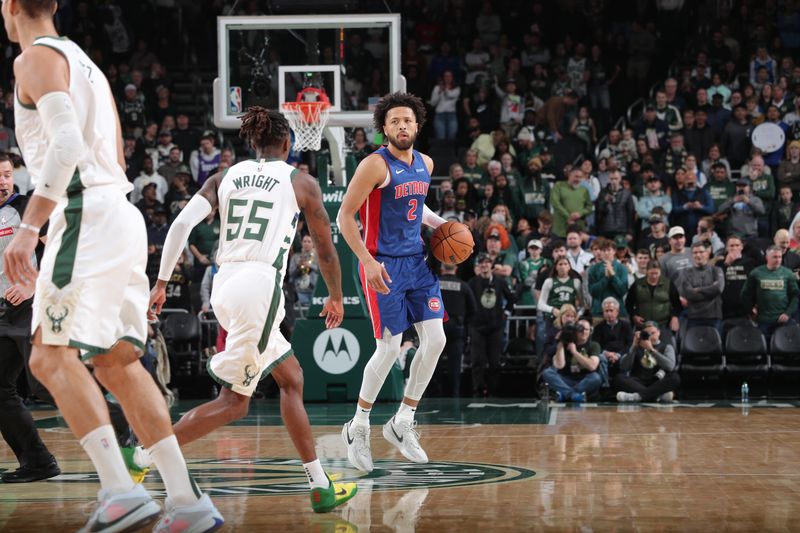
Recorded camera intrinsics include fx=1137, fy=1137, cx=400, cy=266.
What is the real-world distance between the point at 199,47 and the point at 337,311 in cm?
1700

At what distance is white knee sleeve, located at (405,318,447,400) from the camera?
23.7 feet

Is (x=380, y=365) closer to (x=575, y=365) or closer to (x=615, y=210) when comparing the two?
(x=575, y=365)

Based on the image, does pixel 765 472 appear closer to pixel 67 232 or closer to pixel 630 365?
pixel 67 232

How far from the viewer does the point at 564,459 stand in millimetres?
7344

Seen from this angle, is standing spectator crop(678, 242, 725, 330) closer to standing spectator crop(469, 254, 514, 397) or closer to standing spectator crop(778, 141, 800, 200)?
standing spectator crop(469, 254, 514, 397)

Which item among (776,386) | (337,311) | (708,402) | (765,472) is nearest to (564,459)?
(765,472)

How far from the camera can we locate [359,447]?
22.6ft

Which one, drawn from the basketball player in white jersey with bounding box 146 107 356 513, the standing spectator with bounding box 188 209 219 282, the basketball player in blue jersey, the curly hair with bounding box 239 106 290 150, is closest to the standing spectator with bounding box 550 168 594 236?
the standing spectator with bounding box 188 209 219 282

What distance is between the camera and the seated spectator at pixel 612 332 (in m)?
13.4

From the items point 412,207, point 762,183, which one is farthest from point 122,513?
point 762,183

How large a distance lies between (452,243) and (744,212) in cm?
911

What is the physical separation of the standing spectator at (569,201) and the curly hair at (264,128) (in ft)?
35.1

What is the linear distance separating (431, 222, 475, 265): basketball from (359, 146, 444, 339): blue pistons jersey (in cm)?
34

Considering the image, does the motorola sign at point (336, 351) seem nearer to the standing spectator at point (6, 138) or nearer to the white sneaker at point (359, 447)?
the white sneaker at point (359, 447)
